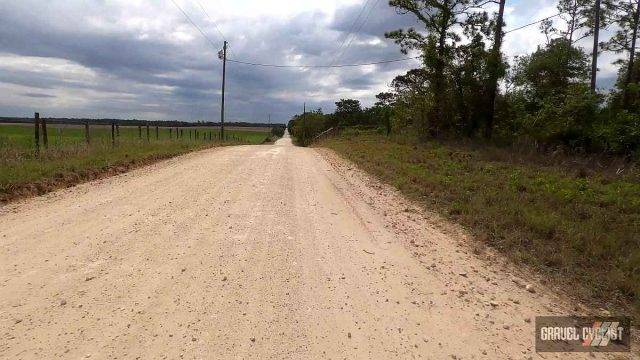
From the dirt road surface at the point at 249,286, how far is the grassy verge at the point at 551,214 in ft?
1.84

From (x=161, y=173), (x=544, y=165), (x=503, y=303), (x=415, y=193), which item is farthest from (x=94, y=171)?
(x=544, y=165)

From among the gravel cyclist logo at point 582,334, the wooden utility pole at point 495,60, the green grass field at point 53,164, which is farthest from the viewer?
the wooden utility pole at point 495,60

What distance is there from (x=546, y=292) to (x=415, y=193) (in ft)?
16.0

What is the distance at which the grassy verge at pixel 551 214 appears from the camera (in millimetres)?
5035

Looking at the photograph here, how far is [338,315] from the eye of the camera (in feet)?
12.7

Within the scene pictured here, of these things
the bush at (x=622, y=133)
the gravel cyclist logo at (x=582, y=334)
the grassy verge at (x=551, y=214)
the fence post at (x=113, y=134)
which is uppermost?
the bush at (x=622, y=133)

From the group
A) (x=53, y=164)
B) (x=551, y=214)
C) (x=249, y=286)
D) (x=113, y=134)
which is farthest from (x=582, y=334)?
(x=113, y=134)

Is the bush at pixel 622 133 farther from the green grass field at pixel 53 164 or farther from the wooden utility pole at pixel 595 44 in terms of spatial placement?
the green grass field at pixel 53 164

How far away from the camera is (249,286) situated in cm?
435

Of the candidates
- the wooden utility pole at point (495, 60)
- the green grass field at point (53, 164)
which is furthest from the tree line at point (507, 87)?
the green grass field at point (53, 164)

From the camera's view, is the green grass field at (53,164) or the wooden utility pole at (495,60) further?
the wooden utility pole at (495,60)

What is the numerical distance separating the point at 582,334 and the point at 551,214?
386cm

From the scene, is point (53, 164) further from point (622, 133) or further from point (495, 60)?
point (622, 133)

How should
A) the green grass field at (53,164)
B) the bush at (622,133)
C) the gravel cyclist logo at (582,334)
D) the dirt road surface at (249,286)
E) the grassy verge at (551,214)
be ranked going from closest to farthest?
the dirt road surface at (249,286) → the gravel cyclist logo at (582,334) → the grassy verge at (551,214) → the green grass field at (53,164) → the bush at (622,133)
